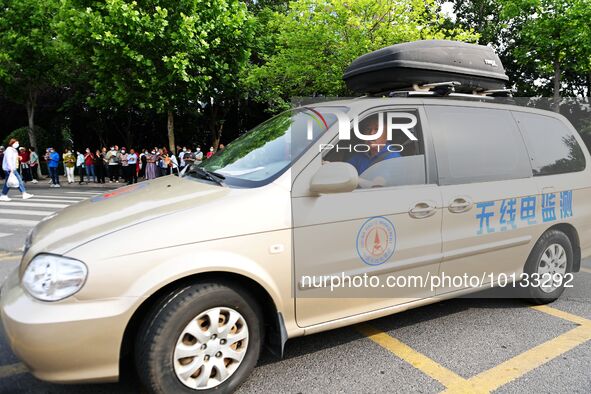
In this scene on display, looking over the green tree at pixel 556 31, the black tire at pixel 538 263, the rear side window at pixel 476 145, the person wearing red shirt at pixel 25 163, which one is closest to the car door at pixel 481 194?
the rear side window at pixel 476 145

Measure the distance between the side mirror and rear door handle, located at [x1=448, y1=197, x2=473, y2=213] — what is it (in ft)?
2.99

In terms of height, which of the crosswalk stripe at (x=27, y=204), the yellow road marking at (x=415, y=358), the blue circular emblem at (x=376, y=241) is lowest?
the yellow road marking at (x=415, y=358)

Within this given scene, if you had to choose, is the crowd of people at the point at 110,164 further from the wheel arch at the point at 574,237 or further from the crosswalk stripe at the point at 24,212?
the wheel arch at the point at 574,237

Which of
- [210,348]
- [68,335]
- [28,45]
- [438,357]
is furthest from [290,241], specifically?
[28,45]

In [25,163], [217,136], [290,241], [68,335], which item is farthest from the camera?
[217,136]

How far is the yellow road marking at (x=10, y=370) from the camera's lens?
8.41 feet

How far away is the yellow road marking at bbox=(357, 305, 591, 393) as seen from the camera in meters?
2.49

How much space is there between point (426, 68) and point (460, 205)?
1.20 meters

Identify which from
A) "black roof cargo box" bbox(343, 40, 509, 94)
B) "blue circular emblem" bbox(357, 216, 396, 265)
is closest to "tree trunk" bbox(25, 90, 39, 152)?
"black roof cargo box" bbox(343, 40, 509, 94)

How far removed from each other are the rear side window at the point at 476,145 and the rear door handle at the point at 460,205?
0.44 ft

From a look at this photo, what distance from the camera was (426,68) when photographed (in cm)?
343

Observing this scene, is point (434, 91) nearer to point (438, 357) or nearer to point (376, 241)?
point (376, 241)

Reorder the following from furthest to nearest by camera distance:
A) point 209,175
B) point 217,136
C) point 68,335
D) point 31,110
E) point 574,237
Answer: point 217,136 < point 31,110 < point 574,237 < point 209,175 < point 68,335

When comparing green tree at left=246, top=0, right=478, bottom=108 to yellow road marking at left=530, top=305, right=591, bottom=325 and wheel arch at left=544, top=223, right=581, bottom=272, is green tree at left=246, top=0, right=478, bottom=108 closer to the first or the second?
wheel arch at left=544, top=223, right=581, bottom=272
